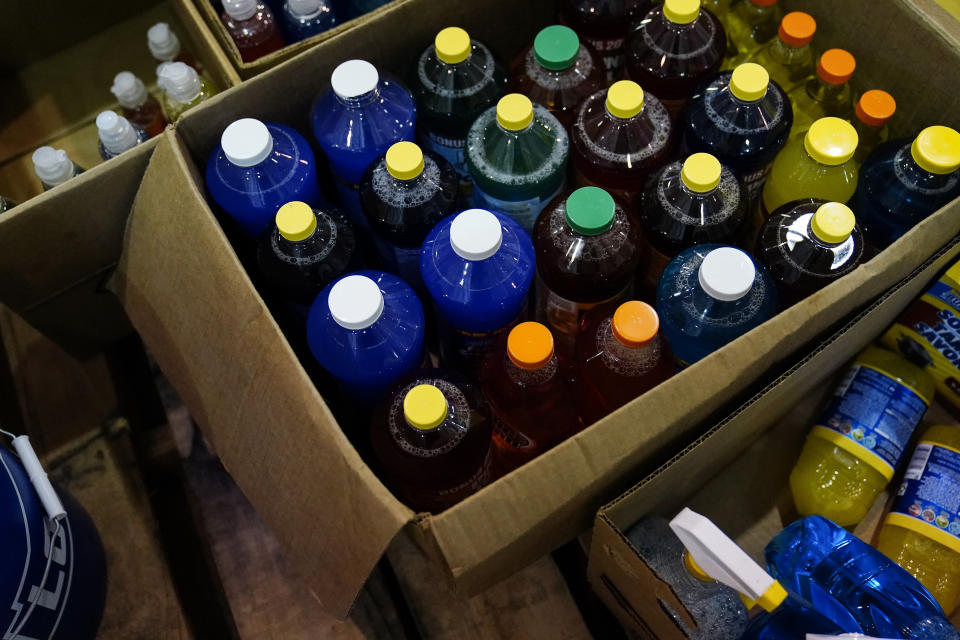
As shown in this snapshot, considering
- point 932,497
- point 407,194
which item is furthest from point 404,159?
point 932,497

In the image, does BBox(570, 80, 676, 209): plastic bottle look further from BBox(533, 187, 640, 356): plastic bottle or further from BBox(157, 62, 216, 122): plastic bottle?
BBox(157, 62, 216, 122): plastic bottle

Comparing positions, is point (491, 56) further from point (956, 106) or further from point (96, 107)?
point (96, 107)

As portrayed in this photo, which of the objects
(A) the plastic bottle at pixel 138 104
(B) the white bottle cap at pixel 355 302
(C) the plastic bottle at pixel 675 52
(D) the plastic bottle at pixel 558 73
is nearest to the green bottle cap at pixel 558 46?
(D) the plastic bottle at pixel 558 73

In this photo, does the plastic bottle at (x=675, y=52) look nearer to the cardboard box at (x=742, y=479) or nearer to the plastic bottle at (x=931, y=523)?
the cardboard box at (x=742, y=479)

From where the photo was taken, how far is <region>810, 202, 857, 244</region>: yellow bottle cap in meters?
0.70

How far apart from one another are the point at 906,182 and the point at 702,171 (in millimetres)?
240

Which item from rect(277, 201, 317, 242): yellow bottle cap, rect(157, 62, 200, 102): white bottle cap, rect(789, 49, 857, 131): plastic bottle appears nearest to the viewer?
rect(277, 201, 317, 242): yellow bottle cap

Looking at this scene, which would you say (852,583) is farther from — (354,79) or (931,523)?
(354,79)

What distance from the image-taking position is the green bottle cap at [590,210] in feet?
2.30

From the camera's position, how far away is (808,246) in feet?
2.41

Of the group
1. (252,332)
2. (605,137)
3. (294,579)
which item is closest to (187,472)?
(294,579)

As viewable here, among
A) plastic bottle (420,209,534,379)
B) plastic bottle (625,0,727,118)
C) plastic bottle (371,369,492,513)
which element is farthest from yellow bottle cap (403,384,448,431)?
plastic bottle (625,0,727,118)

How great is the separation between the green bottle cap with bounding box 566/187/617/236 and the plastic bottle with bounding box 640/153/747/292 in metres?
0.09

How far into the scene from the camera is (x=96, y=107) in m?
1.16
